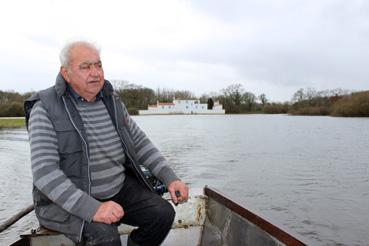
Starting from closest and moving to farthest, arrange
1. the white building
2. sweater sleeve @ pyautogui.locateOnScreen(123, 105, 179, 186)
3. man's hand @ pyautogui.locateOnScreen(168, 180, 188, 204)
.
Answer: man's hand @ pyautogui.locateOnScreen(168, 180, 188, 204) < sweater sleeve @ pyautogui.locateOnScreen(123, 105, 179, 186) < the white building

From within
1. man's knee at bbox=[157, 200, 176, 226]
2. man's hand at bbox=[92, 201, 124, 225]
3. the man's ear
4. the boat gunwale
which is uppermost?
the man's ear

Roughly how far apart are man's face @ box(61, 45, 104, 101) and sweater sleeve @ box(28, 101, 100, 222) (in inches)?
11.1

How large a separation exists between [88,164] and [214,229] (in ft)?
5.22

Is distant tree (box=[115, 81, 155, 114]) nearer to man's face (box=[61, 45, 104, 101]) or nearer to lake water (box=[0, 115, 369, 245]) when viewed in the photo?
lake water (box=[0, 115, 369, 245])

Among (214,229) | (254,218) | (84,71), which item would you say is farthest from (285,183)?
(84,71)

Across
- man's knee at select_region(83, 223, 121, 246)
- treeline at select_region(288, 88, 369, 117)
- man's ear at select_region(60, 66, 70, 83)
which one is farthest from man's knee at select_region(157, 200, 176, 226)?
treeline at select_region(288, 88, 369, 117)

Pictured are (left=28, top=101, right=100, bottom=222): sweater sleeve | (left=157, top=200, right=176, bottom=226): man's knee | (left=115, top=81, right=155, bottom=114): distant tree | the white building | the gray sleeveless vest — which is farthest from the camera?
the white building

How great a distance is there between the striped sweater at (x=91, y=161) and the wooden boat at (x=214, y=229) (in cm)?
64

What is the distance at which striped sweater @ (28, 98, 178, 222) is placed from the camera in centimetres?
235

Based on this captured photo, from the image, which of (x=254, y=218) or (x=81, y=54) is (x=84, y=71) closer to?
(x=81, y=54)

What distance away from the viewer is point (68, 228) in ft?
8.19

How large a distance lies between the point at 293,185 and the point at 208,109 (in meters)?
111

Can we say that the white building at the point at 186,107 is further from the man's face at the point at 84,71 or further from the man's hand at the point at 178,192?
the man's face at the point at 84,71

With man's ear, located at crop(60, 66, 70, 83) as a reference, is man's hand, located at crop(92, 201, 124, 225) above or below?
below
